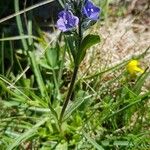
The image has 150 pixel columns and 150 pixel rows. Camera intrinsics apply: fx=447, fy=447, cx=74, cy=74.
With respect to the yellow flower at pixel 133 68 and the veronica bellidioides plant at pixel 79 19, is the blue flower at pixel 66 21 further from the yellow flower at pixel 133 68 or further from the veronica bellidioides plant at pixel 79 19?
the yellow flower at pixel 133 68

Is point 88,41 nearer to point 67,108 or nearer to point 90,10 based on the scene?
point 90,10

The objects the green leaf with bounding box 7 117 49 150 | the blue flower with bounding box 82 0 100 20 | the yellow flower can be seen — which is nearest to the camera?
the blue flower with bounding box 82 0 100 20

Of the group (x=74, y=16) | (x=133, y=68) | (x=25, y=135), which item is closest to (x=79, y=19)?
(x=74, y=16)

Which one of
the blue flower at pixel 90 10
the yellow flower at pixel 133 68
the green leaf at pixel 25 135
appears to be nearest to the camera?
the blue flower at pixel 90 10

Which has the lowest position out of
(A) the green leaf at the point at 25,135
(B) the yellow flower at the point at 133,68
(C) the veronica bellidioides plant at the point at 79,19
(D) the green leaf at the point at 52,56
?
(A) the green leaf at the point at 25,135

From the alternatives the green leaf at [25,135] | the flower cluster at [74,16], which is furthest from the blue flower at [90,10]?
the green leaf at [25,135]

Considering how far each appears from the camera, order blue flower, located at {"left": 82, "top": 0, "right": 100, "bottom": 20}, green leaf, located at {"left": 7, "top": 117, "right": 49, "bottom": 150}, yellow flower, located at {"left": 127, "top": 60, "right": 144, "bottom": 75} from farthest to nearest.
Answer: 1. yellow flower, located at {"left": 127, "top": 60, "right": 144, "bottom": 75}
2. green leaf, located at {"left": 7, "top": 117, "right": 49, "bottom": 150}
3. blue flower, located at {"left": 82, "top": 0, "right": 100, "bottom": 20}

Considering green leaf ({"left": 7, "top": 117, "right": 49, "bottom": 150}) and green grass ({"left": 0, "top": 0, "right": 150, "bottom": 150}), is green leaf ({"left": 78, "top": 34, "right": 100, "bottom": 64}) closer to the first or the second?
green grass ({"left": 0, "top": 0, "right": 150, "bottom": 150})

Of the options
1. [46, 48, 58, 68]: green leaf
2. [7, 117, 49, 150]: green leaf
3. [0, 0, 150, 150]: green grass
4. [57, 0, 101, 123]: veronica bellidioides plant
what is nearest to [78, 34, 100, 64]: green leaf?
[57, 0, 101, 123]: veronica bellidioides plant
